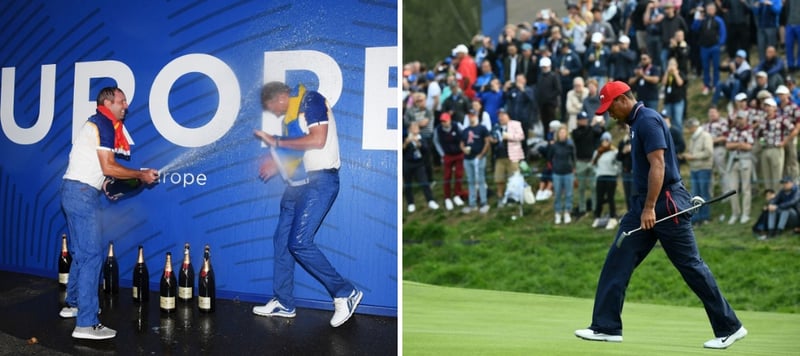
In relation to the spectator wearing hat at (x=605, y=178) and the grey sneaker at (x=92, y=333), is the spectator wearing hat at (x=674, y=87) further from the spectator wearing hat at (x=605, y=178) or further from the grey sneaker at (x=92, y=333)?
the grey sneaker at (x=92, y=333)

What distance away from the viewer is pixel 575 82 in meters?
10.3

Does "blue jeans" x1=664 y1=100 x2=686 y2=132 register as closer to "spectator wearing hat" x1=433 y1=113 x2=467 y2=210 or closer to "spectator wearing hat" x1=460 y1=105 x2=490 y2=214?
"spectator wearing hat" x1=460 y1=105 x2=490 y2=214

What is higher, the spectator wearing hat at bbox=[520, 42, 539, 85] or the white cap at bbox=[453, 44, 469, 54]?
the white cap at bbox=[453, 44, 469, 54]

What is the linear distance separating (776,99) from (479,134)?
311 centimetres

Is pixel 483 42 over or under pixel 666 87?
over

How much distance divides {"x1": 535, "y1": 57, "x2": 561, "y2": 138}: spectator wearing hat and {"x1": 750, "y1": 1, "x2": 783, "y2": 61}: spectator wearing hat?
86.2 inches

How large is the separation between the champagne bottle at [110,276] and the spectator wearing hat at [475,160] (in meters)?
5.38

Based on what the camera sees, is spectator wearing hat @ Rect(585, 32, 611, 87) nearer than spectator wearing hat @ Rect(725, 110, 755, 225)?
No

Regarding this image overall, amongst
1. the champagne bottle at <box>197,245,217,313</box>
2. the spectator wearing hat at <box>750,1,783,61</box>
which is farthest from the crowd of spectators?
the champagne bottle at <box>197,245,217,313</box>

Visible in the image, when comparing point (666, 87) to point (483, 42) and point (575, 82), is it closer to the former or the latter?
point (575, 82)

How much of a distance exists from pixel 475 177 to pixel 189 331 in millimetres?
6038

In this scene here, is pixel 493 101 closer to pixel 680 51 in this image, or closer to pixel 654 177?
pixel 680 51

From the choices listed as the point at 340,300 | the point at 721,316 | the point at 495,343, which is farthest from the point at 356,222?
the point at 721,316

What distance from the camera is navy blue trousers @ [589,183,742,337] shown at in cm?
355
